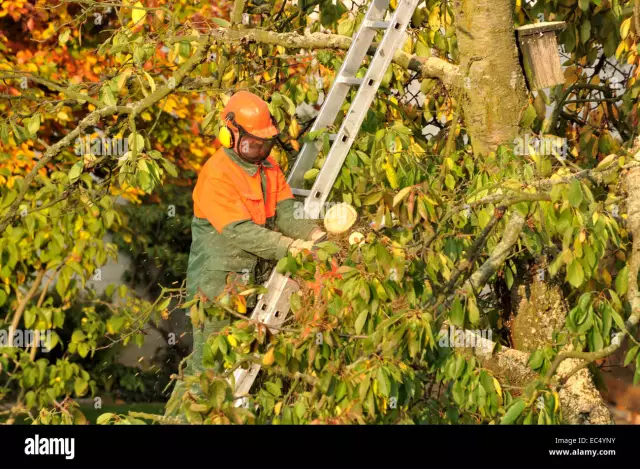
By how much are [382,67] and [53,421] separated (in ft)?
8.34

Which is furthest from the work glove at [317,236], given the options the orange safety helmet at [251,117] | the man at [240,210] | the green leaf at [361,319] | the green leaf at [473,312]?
the green leaf at [473,312]

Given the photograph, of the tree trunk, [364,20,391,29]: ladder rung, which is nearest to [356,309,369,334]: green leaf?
[364,20,391,29]: ladder rung

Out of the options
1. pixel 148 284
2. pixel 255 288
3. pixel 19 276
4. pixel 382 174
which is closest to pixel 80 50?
pixel 19 276

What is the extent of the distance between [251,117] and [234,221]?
0.57m

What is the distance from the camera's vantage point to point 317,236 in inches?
227

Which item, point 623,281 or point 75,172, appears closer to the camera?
point 623,281

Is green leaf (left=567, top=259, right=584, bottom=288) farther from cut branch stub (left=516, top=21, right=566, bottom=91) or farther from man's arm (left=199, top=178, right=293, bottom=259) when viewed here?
cut branch stub (left=516, top=21, right=566, bottom=91)

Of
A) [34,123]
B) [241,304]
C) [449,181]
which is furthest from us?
[34,123]

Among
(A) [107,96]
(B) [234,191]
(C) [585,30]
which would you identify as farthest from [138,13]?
(C) [585,30]

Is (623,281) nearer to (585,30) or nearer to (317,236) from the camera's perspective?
(317,236)

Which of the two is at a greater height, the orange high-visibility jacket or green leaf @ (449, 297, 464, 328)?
green leaf @ (449, 297, 464, 328)

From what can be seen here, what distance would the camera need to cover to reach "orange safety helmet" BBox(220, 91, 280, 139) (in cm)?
589

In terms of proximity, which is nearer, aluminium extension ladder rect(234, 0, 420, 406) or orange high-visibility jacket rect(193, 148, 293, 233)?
aluminium extension ladder rect(234, 0, 420, 406)
